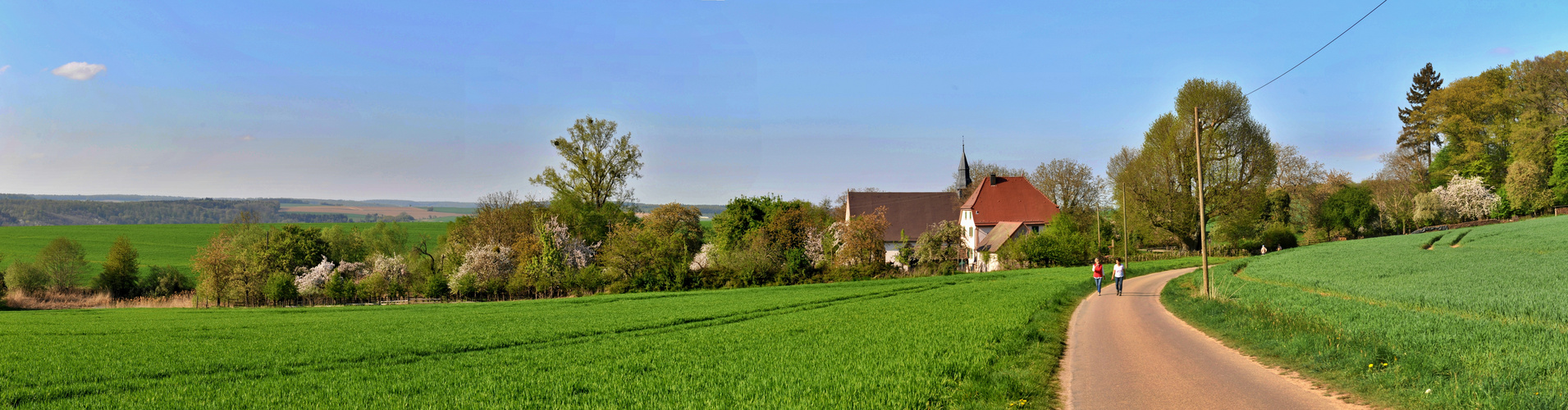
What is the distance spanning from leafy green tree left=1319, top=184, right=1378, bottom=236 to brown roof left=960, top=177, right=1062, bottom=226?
28.5 m

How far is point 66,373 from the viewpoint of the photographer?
41.1 feet

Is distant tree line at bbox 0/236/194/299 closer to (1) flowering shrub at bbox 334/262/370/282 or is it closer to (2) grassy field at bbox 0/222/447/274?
(2) grassy field at bbox 0/222/447/274

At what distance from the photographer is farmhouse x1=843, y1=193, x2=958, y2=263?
68938 mm

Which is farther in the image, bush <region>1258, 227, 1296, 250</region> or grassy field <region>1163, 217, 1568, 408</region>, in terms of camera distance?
bush <region>1258, 227, 1296, 250</region>

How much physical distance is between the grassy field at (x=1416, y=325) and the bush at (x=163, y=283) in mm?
70942

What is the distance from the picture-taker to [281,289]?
153 ft

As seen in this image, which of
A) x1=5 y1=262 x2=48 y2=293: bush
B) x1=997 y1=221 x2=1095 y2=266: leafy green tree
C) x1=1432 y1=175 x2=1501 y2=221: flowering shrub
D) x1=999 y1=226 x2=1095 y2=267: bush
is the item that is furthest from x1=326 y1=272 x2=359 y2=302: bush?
x1=1432 y1=175 x2=1501 y2=221: flowering shrub

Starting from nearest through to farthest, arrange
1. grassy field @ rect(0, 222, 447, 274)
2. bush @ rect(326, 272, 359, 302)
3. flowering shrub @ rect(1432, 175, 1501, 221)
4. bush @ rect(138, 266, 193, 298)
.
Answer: bush @ rect(326, 272, 359, 302) < bush @ rect(138, 266, 193, 298) < flowering shrub @ rect(1432, 175, 1501, 221) < grassy field @ rect(0, 222, 447, 274)

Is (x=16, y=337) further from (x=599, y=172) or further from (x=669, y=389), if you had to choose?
(x=599, y=172)

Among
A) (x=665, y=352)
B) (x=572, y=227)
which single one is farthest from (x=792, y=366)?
(x=572, y=227)

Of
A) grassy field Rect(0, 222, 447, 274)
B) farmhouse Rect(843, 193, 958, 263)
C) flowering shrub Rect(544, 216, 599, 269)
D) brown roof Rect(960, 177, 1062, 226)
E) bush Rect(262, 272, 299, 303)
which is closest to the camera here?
bush Rect(262, 272, 299, 303)

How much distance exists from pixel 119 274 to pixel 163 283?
3540 millimetres

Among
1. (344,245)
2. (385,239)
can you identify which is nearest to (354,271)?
(344,245)

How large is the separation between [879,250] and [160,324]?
39.8 meters
